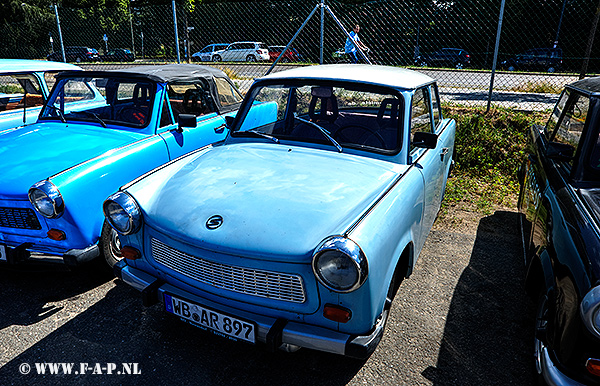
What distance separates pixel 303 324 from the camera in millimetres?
2141

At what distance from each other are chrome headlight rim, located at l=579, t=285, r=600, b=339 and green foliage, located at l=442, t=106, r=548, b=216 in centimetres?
370

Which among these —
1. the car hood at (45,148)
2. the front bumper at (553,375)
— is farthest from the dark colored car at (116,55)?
the front bumper at (553,375)

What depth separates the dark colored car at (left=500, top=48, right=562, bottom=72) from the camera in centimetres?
1066

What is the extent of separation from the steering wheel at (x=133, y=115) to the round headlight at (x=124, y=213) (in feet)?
6.08

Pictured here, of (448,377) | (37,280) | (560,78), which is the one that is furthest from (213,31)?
(448,377)

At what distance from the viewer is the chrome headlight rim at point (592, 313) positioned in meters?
1.70

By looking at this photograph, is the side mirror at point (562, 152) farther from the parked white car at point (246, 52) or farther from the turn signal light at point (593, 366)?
the parked white car at point (246, 52)

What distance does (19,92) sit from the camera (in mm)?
5805

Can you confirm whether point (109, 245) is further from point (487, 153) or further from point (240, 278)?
point (487, 153)

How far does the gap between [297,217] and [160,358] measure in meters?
1.31

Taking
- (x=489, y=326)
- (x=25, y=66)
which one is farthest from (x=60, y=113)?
(x=489, y=326)

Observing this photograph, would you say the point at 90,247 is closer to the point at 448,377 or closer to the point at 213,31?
the point at 448,377

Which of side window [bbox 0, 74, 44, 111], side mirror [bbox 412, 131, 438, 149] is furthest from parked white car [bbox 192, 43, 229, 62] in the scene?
side mirror [bbox 412, 131, 438, 149]

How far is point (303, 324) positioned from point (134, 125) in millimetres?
3001
